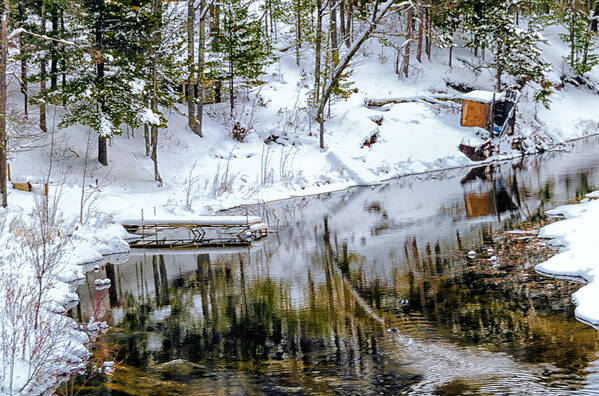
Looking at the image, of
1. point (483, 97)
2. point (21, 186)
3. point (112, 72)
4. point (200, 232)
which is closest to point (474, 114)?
point (483, 97)

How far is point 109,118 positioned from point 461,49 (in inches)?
1417

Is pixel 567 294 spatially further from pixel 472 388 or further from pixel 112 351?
pixel 112 351

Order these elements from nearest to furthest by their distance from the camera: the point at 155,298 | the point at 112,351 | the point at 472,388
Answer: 1. the point at 472,388
2. the point at 112,351
3. the point at 155,298

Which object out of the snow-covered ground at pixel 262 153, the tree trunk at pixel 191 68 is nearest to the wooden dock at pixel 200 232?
the snow-covered ground at pixel 262 153

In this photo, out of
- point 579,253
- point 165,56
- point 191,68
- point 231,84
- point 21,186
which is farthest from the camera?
point 231,84

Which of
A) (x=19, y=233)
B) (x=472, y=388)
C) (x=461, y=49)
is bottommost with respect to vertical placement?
(x=472, y=388)

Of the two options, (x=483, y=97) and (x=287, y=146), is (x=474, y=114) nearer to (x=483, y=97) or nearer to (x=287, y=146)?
(x=483, y=97)

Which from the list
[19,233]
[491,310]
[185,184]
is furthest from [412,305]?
[185,184]

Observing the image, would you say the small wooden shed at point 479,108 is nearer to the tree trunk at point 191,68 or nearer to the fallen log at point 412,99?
the fallen log at point 412,99

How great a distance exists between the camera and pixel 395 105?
4300 centimetres

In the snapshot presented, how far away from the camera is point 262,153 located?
31734 millimetres

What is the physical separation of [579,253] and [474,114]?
27.4 meters

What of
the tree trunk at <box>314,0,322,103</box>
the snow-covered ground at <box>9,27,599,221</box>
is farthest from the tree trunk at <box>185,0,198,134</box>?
the tree trunk at <box>314,0,322,103</box>

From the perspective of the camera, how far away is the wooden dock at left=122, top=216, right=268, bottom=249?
71.3ft
